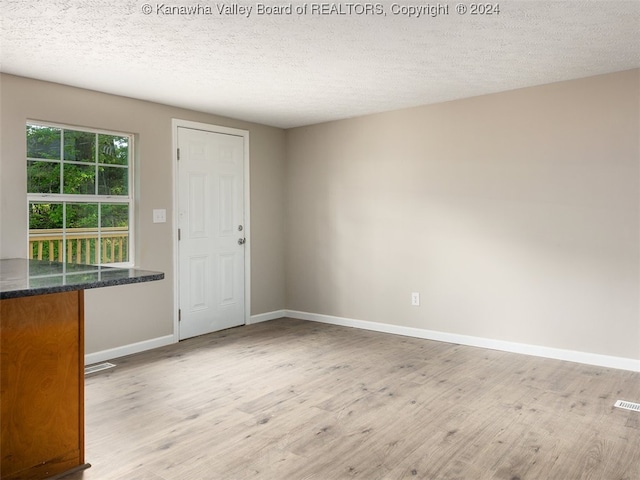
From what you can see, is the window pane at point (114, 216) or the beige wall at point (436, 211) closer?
the beige wall at point (436, 211)

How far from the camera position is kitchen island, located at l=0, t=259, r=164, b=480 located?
1984 mm

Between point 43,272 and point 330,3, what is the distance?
1.93 m

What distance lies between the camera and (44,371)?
6.92 ft

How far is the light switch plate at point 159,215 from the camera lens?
4.39m

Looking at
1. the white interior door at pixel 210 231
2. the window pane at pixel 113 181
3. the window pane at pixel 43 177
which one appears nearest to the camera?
the window pane at pixel 43 177

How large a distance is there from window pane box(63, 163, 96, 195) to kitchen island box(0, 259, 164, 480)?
5.67ft

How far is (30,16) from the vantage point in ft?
8.19

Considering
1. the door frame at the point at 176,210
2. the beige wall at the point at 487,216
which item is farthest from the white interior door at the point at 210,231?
the beige wall at the point at 487,216

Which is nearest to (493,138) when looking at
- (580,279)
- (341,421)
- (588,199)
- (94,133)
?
(588,199)

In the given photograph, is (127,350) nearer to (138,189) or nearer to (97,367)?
(97,367)

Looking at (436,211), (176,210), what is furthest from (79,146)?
(436,211)

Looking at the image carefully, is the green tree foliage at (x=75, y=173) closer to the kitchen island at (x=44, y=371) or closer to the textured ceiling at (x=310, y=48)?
the textured ceiling at (x=310, y=48)

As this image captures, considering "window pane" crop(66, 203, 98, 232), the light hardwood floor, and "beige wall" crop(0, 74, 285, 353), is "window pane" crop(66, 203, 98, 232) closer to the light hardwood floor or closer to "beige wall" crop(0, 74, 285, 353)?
"beige wall" crop(0, 74, 285, 353)

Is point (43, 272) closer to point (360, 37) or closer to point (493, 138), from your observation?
point (360, 37)
